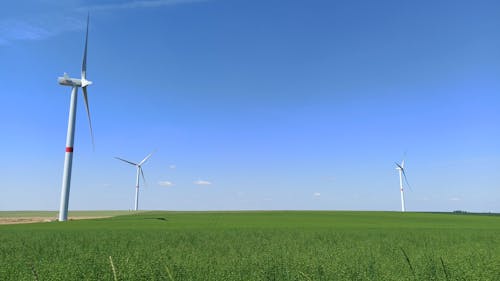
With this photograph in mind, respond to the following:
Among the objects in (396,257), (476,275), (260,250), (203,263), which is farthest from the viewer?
(260,250)

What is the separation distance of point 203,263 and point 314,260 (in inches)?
180

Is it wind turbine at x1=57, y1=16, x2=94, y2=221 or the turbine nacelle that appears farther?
the turbine nacelle

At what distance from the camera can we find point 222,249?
59.5 feet

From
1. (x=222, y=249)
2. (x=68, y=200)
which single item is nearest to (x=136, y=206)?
(x=68, y=200)

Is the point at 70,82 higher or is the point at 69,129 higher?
the point at 70,82

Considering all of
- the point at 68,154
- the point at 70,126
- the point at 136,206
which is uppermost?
the point at 70,126

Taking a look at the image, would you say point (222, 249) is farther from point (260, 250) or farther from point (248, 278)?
point (248, 278)

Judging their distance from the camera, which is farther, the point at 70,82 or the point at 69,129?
the point at 70,82

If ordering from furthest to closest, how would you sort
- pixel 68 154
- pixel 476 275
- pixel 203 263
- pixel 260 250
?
pixel 68 154
pixel 260 250
pixel 203 263
pixel 476 275

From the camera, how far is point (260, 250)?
56.4ft

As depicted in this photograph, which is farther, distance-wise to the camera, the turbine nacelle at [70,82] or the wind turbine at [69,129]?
the turbine nacelle at [70,82]

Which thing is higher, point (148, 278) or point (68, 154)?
point (68, 154)

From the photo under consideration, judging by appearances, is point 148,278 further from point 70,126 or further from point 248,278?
point 70,126

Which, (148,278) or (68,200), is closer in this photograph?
(148,278)
